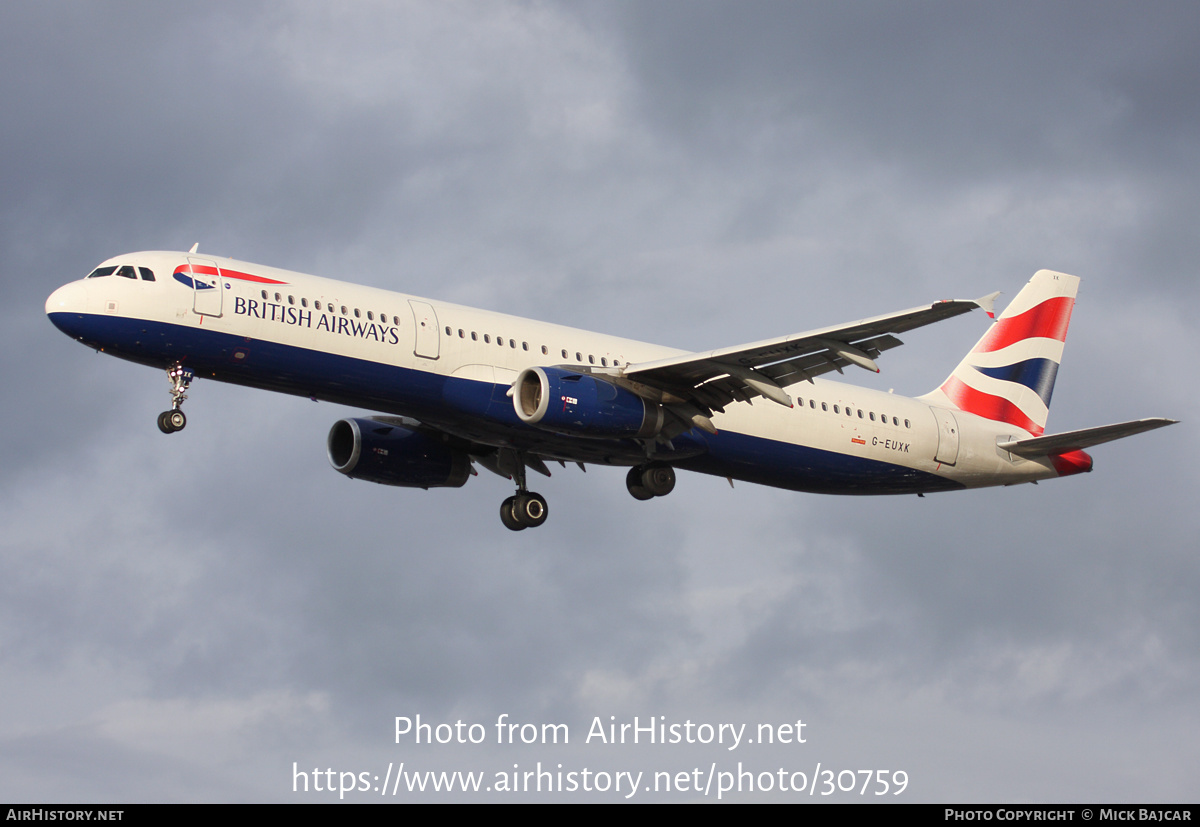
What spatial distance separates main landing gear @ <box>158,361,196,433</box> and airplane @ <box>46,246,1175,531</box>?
0.12 feet

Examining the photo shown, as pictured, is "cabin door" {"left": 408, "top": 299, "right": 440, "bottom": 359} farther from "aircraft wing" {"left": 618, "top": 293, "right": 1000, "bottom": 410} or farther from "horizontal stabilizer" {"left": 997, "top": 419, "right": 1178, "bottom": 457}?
"horizontal stabilizer" {"left": 997, "top": 419, "right": 1178, "bottom": 457}

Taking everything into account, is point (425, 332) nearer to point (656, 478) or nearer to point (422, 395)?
point (422, 395)

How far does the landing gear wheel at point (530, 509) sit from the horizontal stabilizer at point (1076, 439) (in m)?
14.4

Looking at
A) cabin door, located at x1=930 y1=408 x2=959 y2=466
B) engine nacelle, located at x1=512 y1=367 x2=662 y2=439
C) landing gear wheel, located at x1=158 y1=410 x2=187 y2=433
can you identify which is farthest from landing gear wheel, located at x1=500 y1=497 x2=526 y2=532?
cabin door, located at x1=930 y1=408 x2=959 y2=466

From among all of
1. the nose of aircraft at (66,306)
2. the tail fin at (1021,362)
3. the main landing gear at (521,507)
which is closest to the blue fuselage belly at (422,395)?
the nose of aircraft at (66,306)

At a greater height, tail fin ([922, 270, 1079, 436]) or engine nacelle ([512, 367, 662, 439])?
tail fin ([922, 270, 1079, 436])

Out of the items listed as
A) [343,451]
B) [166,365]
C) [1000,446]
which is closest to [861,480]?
[1000,446]

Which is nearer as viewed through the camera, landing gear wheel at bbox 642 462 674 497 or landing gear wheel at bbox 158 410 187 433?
landing gear wheel at bbox 158 410 187 433

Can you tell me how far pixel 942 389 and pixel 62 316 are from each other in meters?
26.9

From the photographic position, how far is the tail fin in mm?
45219

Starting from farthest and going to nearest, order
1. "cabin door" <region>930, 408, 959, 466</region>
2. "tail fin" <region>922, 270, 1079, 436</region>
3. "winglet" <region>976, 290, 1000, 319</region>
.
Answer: "tail fin" <region>922, 270, 1079, 436</region>, "cabin door" <region>930, 408, 959, 466</region>, "winglet" <region>976, 290, 1000, 319</region>

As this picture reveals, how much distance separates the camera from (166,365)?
33656 mm

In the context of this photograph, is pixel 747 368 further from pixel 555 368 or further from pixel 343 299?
pixel 343 299

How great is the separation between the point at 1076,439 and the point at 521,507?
52.9 feet
